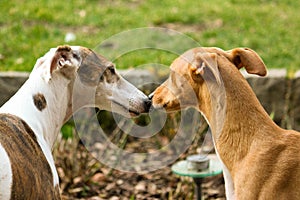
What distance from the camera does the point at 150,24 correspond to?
9.75 m

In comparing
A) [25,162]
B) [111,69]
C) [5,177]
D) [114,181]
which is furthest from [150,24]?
[5,177]

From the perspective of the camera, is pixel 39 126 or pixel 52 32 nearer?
pixel 39 126

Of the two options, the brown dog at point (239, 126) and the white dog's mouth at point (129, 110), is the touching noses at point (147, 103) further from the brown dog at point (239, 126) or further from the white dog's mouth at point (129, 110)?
the brown dog at point (239, 126)

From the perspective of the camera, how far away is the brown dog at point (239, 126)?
4719 mm

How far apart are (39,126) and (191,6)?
5733 mm

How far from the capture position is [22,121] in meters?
4.89

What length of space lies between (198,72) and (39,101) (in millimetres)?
1019

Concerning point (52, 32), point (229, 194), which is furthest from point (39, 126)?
point (52, 32)

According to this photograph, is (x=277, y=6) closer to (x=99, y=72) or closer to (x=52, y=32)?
(x=52, y=32)

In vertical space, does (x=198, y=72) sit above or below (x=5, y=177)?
above

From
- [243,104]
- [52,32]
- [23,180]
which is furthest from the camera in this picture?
[52,32]

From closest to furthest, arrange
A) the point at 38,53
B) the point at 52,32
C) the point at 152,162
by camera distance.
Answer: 1. the point at 152,162
2. the point at 38,53
3. the point at 52,32

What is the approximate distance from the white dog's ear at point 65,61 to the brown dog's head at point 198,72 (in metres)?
0.55

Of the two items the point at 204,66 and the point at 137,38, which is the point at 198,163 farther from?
the point at 137,38
